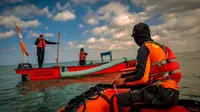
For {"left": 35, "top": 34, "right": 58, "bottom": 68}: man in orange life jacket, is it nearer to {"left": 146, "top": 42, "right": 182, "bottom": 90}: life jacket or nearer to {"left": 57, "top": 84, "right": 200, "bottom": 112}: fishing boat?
{"left": 57, "top": 84, "right": 200, "bottom": 112}: fishing boat

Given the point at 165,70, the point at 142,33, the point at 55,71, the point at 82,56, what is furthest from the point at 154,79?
the point at 82,56

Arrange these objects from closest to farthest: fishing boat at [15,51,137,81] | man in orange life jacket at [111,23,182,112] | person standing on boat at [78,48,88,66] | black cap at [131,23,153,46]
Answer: man in orange life jacket at [111,23,182,112]
black cap at [131,23,153,46]
fishing boat at [15,51,137,81]
person standing on boat at [78,48,88,66]

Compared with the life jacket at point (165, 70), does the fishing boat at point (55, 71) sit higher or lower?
lower

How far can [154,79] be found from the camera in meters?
2.83

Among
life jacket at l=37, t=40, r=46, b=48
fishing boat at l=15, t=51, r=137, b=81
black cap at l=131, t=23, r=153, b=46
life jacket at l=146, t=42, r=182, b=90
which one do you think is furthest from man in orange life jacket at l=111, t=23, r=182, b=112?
life jacket at l=37, t=40, r=46, b=48

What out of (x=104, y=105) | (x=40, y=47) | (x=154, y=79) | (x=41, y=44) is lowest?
(x=104, y=105)

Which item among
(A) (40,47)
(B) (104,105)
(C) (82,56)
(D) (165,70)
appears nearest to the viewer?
(D) (165,70)

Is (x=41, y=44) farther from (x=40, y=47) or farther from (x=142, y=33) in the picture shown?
(x=142, y=33)

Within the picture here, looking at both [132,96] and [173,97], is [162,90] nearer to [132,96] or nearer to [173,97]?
[173,97]

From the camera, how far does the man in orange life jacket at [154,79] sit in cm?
255

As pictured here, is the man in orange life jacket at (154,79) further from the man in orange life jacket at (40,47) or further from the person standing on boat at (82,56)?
the person standing on boat at (82,56)

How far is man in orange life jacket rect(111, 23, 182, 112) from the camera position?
101 inches

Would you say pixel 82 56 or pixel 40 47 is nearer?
pixel 40 47

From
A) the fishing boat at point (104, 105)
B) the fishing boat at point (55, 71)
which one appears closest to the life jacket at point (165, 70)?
the fishing boat at point (104, 105)
